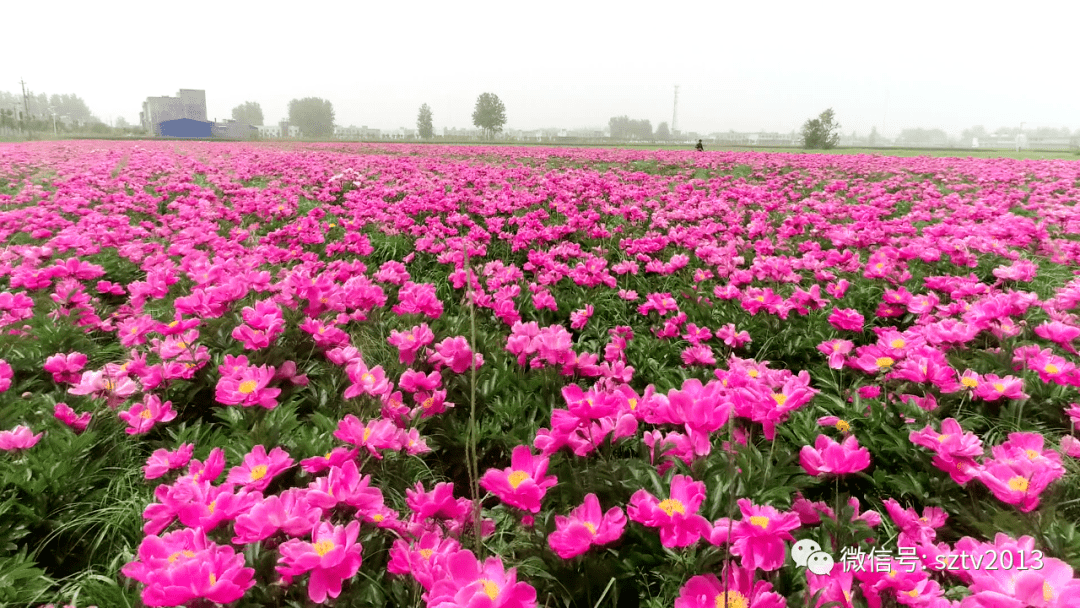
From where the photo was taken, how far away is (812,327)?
3.27 m

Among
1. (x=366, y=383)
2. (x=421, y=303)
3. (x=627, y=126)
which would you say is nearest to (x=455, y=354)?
(x=366, y=383)

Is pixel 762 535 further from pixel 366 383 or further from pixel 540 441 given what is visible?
pixel 366 383

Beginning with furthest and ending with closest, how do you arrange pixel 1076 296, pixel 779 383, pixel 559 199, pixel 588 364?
pixel 559 199 < pixel 1076 296 < pixel 588 364 < pixel 779 383

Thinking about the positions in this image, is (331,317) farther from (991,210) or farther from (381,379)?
(991,210)

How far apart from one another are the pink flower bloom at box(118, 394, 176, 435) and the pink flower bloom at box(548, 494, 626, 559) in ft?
5.28

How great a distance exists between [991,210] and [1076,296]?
361 centimetres

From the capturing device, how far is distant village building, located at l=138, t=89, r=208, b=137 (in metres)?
91.5

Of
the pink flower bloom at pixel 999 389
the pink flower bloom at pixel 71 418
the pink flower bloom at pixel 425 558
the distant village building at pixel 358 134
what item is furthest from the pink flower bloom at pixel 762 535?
the distant village building at pixel 358 134

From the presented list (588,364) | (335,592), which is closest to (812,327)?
(588,364)

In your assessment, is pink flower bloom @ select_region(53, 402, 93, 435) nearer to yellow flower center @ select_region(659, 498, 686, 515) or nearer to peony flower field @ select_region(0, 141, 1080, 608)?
peony flower field @ select_region(0, 141, 1080, 608)

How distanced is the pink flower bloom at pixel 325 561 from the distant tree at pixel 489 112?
9543 centimetres

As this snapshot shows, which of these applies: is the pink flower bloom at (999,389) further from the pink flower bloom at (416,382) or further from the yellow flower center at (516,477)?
the pink flower bloom at (416,382)

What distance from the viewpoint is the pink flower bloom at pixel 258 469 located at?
4.40ft

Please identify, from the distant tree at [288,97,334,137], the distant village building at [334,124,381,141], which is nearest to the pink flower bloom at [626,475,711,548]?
the distant village building at [334,124,381,141]
